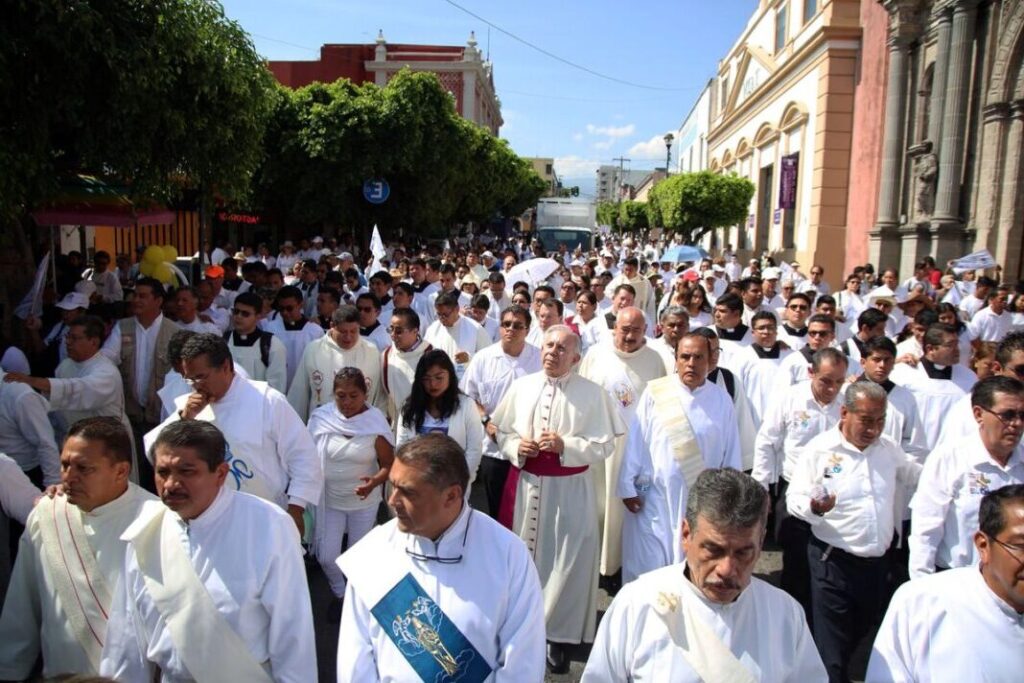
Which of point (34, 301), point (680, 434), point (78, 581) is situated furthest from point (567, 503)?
point (34, 301)

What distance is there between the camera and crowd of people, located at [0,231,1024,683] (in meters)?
2.45

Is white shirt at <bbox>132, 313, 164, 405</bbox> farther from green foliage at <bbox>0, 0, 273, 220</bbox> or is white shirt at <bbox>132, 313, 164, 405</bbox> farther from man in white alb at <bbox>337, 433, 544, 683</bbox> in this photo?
man in white alb at <bbox>337, 433, 544, 683</bbox>

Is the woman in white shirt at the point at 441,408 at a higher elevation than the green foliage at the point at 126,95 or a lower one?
lower

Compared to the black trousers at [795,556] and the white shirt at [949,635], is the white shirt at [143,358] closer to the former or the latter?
the black trousers at [795,556]

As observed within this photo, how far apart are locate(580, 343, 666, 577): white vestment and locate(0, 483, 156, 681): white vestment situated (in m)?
3.01

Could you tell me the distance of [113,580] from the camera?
306cm

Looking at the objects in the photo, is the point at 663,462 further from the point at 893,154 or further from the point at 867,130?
the point at 867,130

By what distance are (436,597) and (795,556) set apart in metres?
2.74

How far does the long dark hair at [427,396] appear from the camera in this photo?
4871 millimetres

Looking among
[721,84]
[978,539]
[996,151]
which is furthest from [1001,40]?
[721,84]

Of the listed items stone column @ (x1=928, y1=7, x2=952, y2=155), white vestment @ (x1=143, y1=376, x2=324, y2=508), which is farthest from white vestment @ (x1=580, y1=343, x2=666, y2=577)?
stone column @ (x1=928, y1=7, x2=952, y2=155)

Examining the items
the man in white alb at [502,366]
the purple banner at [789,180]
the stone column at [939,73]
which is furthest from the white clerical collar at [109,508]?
the purple banner at [789,180]

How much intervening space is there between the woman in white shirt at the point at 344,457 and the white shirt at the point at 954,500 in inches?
113

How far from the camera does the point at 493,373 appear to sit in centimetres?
596
